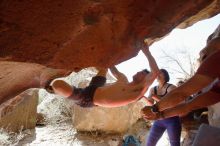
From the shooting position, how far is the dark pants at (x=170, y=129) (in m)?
5.10

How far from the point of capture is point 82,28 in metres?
3.03

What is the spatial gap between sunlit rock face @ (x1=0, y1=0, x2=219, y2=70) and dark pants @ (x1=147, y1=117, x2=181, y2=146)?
73.1 inches

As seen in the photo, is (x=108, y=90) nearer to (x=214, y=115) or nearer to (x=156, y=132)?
(x=156, y=132)

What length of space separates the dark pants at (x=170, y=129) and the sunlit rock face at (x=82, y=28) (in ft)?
6.09

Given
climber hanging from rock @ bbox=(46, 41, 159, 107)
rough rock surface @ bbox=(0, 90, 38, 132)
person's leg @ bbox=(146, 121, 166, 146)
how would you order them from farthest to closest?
1. rough rock surface @ bbox=(0, 90, 38, 132)
2. person's leg @ bbox=(146, 121, 166, 146)
3. climber hanging from rock @ bbox=(46, 41, 159, 107)

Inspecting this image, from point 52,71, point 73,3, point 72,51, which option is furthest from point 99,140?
point 73,3

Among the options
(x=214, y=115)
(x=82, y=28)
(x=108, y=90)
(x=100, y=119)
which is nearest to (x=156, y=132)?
(x=214, y=115)

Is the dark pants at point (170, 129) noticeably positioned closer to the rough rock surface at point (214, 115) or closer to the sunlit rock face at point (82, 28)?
the rough rock surface at point (214, 115)

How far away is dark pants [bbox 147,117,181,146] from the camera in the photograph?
16.7ft

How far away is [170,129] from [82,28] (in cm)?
290

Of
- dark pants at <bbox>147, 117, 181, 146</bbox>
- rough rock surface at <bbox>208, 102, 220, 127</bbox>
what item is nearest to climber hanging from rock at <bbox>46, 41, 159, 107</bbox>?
dark pants at <bbox>147, 117, 181, 146</bbox>

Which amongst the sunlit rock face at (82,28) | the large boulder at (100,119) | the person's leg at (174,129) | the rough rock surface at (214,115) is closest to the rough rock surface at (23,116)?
the large boulder at (100,119)

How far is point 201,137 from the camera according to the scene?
9.61 ft

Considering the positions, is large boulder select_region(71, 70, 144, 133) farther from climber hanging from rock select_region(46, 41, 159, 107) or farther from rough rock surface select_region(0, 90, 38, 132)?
climber hanging from rock select_region(46, 41, 159, 107)
